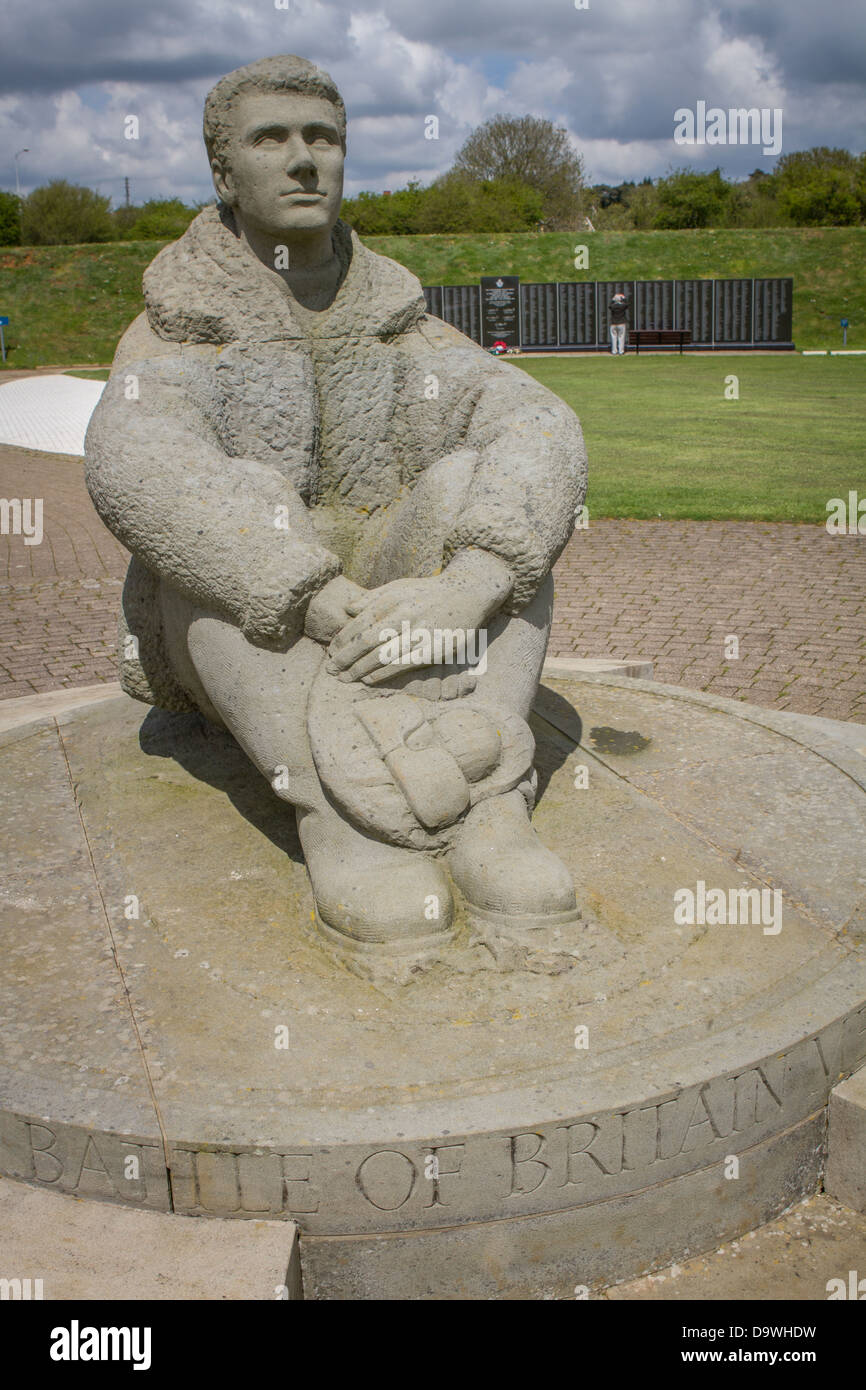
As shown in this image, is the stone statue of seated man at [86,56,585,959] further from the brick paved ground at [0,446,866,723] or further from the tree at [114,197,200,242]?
the tree at [114,197,200,242]

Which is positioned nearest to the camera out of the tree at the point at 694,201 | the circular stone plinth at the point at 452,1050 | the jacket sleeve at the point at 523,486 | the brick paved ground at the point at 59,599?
the circular stone plinth at the point at 452,1050

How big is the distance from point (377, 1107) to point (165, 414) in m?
1.93

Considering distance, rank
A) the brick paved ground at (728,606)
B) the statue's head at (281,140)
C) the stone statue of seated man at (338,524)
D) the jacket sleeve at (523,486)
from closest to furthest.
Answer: the stone statue of seated man at (338,524), the jacket sleeve at (523,486), the statue's head at (281,140), the brick paved ground at (728,606)

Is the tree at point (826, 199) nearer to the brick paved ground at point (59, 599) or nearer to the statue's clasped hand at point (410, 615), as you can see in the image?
the brick paved ground at point (59, 599)

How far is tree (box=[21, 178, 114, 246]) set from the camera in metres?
43.5

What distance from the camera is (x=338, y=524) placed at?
388 centimetres

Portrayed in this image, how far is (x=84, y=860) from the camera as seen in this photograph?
362 cm

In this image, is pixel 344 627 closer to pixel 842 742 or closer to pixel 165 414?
pixel 165 414

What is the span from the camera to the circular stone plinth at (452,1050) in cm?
242

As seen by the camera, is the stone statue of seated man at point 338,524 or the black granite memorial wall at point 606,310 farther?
the black granite memorial wall at point 606,310

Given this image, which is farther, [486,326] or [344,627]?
[486,326]

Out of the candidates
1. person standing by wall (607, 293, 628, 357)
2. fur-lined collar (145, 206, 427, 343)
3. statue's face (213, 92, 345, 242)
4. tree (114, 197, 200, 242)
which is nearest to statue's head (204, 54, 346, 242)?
statue's face (213, 92, 345, 242)

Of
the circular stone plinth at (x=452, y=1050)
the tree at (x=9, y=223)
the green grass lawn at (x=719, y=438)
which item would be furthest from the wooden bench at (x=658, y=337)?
the circular stone plinth at (x=452, y=1050)

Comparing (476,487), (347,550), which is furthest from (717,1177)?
(347,550)
